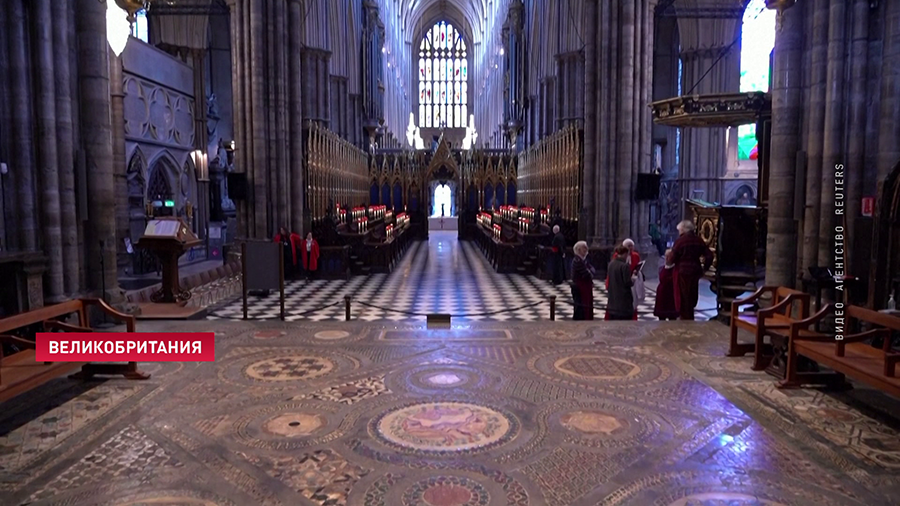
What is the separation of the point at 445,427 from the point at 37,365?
3.42 meters

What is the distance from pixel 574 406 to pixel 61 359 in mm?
4463

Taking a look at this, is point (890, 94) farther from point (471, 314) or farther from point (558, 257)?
point (558, 257)

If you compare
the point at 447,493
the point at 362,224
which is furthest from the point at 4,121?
the point at 362,224

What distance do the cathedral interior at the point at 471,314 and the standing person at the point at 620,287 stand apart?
5cm

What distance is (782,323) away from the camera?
258 inches

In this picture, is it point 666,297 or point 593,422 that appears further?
point 666,297

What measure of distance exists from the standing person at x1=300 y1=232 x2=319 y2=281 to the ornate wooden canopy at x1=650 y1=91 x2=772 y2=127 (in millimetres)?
8614

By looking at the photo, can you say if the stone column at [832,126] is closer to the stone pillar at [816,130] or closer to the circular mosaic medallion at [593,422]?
the stone pillar at [816,130]

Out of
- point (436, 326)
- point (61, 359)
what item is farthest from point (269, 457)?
point (436, 326)

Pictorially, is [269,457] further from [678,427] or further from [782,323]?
[782,323]

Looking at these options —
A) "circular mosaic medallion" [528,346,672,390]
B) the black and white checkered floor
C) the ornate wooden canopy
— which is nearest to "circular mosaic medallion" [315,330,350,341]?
the black and white checkered floor

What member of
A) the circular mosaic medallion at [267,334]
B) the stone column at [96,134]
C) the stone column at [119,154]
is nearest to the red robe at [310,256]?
the stone column at [119,154]

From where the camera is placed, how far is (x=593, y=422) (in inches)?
197

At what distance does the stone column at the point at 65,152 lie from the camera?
816cm
